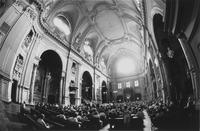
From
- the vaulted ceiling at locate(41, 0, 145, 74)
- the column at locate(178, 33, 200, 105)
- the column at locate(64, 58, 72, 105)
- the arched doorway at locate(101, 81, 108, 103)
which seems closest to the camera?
the column at locate(178, 33, 200, 105)

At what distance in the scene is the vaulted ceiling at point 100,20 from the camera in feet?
41.9

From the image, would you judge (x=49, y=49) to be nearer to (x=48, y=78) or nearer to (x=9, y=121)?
(x=48, y=78)

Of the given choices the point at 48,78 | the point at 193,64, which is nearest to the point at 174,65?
the point at 193,64

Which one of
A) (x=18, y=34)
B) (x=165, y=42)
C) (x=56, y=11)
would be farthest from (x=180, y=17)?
(x=56, y=11)

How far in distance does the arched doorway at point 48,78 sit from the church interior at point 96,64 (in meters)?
0.09

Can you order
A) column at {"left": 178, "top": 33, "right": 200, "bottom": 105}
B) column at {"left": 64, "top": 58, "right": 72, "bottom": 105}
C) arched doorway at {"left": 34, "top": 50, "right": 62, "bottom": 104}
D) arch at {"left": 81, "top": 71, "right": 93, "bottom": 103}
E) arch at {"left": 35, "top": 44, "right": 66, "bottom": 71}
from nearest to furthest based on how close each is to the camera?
1. column at {"left": 178, "top": 33, "right": 200, "bottom": 105}
2. arch at {"left": 35, "top": 44, "right": 66, "bottom": 71}
3. arched doorway at {"left": 34, "top": 50, "right": 62, "bottom": 104}
4. column at {"left": 64, "top": 58, "right": 72, "bottom": 105}
5. arch at {"left": 81, "top": 71, "right": 93, "bottom": 103}

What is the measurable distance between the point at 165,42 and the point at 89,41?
12.8 metres

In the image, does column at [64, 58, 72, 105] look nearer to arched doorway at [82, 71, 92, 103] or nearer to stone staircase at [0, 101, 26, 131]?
arched doorway at [82, 71, 92, 103]

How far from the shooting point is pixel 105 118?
691 cm

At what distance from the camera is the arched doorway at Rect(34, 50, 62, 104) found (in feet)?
38.9

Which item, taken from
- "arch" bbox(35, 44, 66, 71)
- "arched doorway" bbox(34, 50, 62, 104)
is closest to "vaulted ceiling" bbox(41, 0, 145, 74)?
"arch" bbox(35, 44, 66, 71)

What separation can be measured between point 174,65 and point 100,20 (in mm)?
11079

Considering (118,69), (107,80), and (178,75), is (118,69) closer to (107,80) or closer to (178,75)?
(107,80)

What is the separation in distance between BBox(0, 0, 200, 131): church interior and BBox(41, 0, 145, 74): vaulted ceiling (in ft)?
0.37
